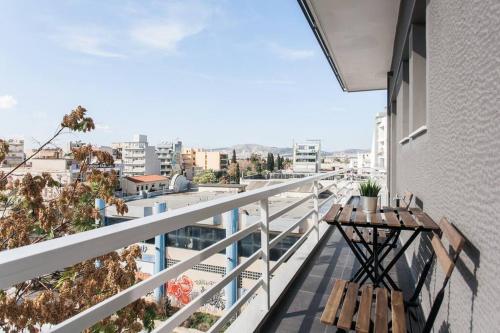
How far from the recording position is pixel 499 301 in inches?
41.8

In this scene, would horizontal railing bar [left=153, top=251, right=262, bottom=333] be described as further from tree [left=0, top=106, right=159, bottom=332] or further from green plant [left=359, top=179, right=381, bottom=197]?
tree [left=0, top=106, right=159, bottom=332]

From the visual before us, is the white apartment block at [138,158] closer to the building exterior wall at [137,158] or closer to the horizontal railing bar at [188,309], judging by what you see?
the building exterior wall at [137,158]

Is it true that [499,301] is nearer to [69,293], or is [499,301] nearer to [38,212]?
[69,293]

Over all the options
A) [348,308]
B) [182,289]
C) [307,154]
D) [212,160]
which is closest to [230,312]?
[348,308]

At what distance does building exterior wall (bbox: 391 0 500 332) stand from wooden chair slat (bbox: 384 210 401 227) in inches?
9.8

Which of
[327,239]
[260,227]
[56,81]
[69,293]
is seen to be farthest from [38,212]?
[56,81]

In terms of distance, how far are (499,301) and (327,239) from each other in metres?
4.05

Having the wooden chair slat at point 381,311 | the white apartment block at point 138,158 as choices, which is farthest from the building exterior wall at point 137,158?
the wooden chair slat at point 381,311

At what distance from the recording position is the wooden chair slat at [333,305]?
5.26ft

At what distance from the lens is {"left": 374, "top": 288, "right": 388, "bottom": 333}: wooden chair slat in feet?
5.07

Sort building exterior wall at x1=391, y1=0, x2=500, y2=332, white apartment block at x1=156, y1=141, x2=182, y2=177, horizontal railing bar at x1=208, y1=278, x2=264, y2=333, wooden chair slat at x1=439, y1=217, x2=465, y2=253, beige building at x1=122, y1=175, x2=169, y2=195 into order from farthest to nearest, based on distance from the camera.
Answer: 1. white apartment block at x1=156, y1=141, x2=182, y2=177
2. beige building at x1=122, y1=175, x2=169, y2=195
3. horizontal railing bar at x1=208, y1=278, x2=264, y2=333
4. wooden chair slat at x1=439, y1=217, x2=465, y2=253
5. building exterior wall at x1=391, y1=0, x2=500, y2=332

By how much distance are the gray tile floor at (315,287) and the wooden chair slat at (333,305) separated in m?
0.55

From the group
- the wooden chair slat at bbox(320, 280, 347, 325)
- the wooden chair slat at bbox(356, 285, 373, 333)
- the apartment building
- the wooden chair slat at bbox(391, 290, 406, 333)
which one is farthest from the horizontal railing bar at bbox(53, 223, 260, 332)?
the apartment building

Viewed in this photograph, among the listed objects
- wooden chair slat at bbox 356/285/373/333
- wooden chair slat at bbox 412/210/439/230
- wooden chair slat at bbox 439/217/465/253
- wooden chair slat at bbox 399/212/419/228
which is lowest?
wooden chair slat at bbox 356/285/373/333
